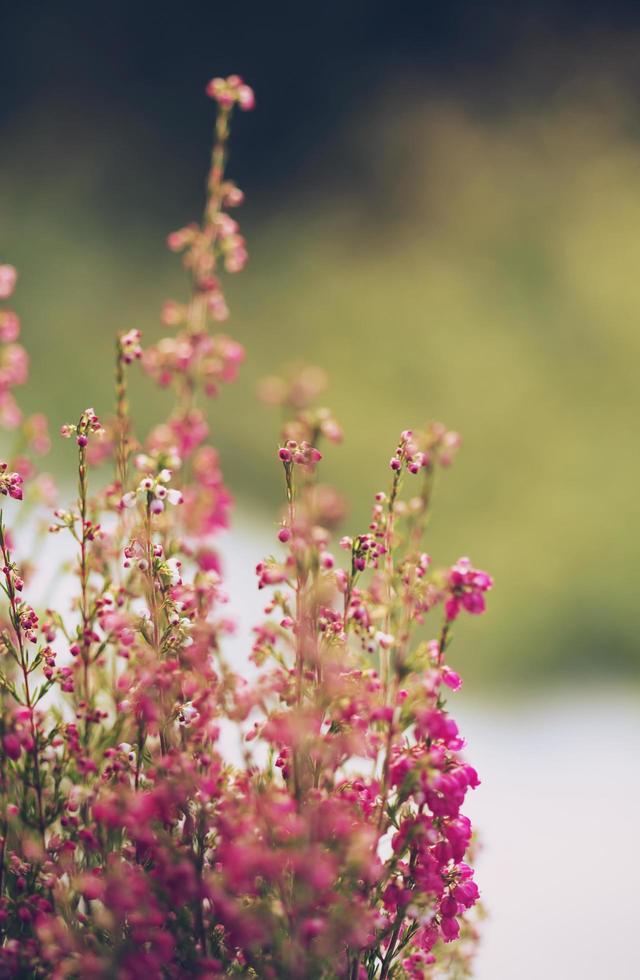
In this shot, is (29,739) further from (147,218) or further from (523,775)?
(147,218)

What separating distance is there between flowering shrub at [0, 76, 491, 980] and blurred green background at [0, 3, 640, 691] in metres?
1.29

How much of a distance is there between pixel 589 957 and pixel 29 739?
966 mm

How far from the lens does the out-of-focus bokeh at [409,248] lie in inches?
72.3

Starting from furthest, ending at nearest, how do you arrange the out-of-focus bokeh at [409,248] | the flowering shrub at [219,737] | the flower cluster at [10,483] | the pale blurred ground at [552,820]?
the out-of-focus bokeh at [409,248], the pale blurred ground at [552,820], the flower cluster at [10,483], the flowering shrub at [219,737]

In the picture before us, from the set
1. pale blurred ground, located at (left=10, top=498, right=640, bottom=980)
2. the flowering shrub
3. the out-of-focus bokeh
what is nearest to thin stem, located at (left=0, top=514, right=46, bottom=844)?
the flowering shrub

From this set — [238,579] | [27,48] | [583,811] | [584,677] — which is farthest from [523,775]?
[27,48]

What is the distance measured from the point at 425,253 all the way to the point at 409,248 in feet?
0.12

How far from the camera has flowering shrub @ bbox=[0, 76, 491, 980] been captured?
0.48 meters

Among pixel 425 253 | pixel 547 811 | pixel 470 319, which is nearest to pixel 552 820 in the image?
pixel 547 811

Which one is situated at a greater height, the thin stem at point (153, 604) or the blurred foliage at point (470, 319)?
the blurred foliage at point (470, 319)

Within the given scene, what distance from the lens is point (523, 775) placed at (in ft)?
5.27

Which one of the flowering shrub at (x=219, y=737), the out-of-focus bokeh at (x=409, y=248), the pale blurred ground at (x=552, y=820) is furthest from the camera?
the out-of-focus bokeh at (x=409, y=248)

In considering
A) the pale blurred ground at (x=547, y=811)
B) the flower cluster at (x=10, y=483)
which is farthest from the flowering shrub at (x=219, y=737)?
the pale blurred ground at (x=547, y=811)

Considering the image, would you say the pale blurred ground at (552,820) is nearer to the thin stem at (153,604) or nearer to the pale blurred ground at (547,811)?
the pale blurred ground at (547,811)
